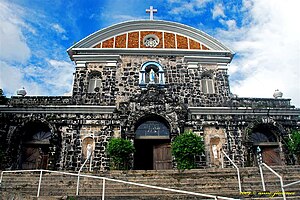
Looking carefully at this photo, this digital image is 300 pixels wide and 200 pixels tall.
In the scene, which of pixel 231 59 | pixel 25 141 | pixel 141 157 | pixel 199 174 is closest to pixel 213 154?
pixel 141 157

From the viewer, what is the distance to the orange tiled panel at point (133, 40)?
54.4 ft

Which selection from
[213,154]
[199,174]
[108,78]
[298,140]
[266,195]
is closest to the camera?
[266,195]

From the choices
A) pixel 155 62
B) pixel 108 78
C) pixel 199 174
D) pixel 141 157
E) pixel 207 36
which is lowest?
pixel 199 174

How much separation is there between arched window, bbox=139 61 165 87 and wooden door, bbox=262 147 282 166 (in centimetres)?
632

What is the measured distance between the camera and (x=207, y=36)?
1681 centimetres

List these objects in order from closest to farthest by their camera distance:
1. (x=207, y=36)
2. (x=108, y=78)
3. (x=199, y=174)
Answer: (x=199, y=174) < (x=108, y=78) < (x=207, y=36)

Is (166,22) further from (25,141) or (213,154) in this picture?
(25,141)

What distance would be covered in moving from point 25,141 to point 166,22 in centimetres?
1023

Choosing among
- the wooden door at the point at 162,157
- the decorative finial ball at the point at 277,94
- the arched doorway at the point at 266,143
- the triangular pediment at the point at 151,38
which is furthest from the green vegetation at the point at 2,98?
the decorative finial ball at the point at 277,94

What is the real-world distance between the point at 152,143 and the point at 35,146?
19.1ft

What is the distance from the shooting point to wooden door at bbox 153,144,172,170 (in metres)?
13.6

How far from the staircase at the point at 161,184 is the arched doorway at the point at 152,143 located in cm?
430

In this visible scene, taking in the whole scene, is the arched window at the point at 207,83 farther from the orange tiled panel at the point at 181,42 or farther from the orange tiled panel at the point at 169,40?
the orange tiled panel at the point at 169,40

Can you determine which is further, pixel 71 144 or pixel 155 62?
pixel 155 62
